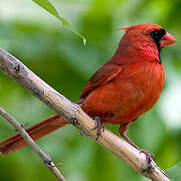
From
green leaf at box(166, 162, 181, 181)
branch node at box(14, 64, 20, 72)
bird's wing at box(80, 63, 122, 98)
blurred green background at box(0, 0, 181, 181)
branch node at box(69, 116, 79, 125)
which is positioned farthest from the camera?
blurred green background at box(0, 0, 181, 181)

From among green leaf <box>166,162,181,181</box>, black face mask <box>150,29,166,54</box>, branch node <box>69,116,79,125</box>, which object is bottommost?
green leaf <box>166,162,181,181</box>

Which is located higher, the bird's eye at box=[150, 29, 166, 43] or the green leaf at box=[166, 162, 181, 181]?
the bird's eye at box=[150, 29, 166, 43]

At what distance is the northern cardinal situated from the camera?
11.7ft

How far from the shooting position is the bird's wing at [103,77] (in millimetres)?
3740

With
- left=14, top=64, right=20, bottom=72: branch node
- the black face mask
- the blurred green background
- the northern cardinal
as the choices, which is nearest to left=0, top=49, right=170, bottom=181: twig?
left=14, top=64, right=20, bottom=72: branch node

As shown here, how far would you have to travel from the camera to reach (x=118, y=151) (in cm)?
305

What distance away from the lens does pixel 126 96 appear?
3.57 meters

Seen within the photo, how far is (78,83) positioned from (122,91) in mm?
879

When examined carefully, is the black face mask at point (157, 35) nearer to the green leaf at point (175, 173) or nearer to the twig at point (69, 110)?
the twig at point (69, 110)

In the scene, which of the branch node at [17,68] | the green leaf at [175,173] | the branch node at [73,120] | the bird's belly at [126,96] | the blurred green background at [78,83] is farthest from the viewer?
the blurred green background at [78,83]

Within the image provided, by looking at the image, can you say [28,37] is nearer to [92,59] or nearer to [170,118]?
[92,59]

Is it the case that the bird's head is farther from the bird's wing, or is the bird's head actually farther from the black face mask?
the bird's wing

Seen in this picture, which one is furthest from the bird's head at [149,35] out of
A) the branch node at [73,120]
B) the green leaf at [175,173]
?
the green leaf at [175,173]

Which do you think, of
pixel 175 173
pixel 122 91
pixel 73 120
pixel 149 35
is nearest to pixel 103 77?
pixel 122 91
